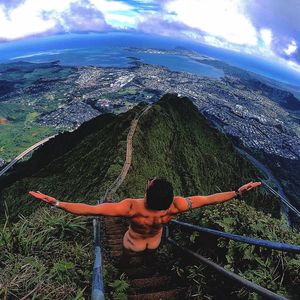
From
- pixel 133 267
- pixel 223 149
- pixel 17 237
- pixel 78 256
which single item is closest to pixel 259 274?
pixel 133 267

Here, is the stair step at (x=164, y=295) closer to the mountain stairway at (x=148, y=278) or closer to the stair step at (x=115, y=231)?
the mountain stairway at (x=148, y=278)

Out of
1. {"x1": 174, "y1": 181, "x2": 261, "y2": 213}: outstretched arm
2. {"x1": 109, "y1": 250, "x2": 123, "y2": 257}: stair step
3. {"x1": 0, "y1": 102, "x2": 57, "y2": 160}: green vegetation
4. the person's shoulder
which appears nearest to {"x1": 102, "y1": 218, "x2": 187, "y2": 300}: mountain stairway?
{"x1": 109, "y1": 250, "x2": 123, "y2": 257}: stair step

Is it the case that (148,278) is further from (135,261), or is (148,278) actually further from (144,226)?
(144,226)

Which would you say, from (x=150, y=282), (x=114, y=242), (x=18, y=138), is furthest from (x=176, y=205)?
(x=18, y=138)

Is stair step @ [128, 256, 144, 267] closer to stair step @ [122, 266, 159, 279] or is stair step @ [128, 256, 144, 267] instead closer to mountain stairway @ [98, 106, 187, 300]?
mountain stairway @ [98, 106, 187, 300]

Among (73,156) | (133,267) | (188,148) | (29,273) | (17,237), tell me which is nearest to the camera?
(29,273)

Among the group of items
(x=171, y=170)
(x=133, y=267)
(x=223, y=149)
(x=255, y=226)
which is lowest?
→ (x=223, y=149)

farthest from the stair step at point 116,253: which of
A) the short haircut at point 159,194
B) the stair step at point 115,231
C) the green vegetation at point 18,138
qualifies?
the green vegetation at point 18,138

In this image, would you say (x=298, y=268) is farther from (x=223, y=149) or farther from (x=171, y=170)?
(x=223, y=149)
